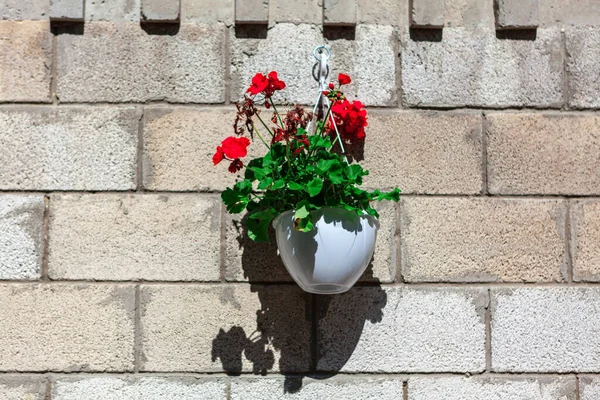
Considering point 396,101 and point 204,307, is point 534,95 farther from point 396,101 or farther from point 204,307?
point 204,307

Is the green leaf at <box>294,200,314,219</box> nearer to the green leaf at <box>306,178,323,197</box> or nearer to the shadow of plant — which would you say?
the green leaf at <box>306,178,323,197</box>

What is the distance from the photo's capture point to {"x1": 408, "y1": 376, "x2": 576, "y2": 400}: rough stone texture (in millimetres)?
3254

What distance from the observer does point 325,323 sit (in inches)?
129

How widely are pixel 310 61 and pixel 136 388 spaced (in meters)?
1.51

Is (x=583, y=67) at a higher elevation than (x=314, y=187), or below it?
higher

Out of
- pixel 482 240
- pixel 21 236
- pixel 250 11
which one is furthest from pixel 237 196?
pixel 482 240

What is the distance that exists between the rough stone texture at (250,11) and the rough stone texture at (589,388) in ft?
6.48

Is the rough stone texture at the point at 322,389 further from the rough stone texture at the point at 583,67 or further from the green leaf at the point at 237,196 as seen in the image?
the rough stone texture at the point at 583,67

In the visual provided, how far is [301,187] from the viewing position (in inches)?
114

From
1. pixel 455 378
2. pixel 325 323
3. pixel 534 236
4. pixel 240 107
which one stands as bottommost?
pixel 455 378

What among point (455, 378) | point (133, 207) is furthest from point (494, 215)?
point (133, 207)

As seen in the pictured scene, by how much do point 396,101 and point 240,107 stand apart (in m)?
0.65

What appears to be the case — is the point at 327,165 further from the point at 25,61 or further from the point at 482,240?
the point at 25,61

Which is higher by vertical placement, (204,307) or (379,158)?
(379,158)
